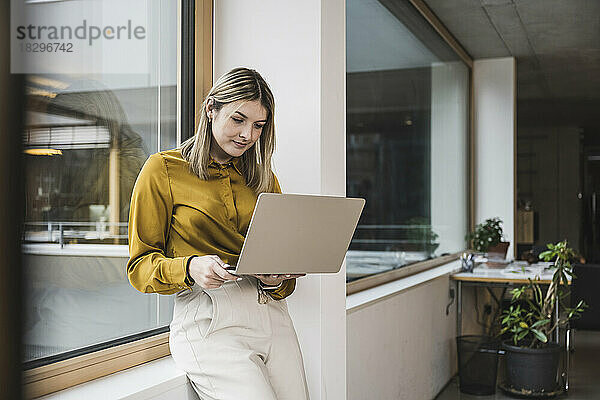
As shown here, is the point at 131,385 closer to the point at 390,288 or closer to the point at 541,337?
the point at 390,288

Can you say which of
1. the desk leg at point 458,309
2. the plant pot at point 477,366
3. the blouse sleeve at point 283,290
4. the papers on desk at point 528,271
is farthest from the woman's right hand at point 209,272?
the desk leg at point 458,309

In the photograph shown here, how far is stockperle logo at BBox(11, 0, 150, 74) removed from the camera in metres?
1.44

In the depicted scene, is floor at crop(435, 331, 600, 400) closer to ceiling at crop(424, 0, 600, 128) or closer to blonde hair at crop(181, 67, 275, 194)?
ceiling at crop(424, 0, 600, 128)

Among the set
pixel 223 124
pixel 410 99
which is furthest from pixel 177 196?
pixel 410 99

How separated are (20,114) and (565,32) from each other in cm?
578

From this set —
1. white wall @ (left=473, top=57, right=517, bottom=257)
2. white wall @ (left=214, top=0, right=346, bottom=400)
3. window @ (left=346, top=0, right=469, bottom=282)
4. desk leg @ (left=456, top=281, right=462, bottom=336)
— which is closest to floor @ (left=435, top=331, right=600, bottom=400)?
desk leg @ (left=456, top=281, right=462, bottom=336)

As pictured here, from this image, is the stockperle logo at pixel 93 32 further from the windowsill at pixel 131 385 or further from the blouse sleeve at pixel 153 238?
the windowsill at pixel 131 385

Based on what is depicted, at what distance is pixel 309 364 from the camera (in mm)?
2221

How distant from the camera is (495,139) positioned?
650 cm

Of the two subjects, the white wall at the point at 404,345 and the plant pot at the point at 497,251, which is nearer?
the white wall at the point at 404,345

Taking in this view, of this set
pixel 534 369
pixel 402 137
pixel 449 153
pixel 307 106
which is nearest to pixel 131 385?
pixel 307 106

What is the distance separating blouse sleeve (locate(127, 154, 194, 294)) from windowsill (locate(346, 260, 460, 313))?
136 centimetres

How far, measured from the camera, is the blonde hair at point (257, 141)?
172cm

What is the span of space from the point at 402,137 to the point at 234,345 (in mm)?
2977
